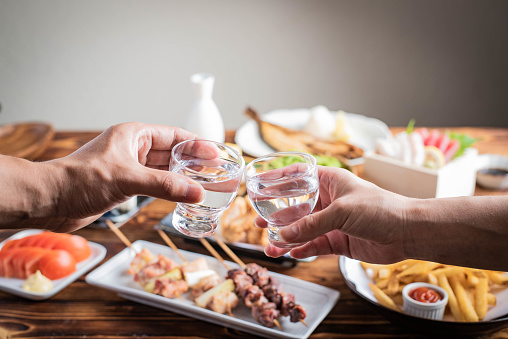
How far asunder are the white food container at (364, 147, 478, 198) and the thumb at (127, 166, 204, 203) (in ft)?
4.08

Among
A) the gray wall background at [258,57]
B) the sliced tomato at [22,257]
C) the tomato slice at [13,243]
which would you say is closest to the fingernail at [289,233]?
the sliced tomato at [22,257]

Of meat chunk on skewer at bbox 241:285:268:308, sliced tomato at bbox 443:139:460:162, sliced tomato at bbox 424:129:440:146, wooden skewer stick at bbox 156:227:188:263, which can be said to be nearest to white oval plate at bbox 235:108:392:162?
sliced tomato at bbox 424:129:440:146

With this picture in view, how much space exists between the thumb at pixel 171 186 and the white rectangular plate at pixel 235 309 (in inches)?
19.5

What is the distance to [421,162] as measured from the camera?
214cm

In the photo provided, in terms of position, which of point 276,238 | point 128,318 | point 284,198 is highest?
point 284,198

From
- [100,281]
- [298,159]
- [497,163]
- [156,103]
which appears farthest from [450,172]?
[156,103]

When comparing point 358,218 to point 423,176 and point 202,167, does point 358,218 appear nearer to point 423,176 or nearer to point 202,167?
point 202,167

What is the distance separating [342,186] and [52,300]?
896 mm

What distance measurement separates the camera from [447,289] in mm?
1421

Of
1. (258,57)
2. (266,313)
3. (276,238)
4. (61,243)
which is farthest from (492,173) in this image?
(258,57)

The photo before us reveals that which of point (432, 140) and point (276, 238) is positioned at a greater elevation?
point (276, 238)

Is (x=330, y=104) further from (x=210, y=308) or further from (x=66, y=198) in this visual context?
(x=66, y=198)

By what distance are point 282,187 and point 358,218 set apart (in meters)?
0.19

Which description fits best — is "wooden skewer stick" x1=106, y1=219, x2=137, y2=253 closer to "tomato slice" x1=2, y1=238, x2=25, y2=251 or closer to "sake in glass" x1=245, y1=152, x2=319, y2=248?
"tomato slice" x1=2, y1=238, x2=25, y2=251
